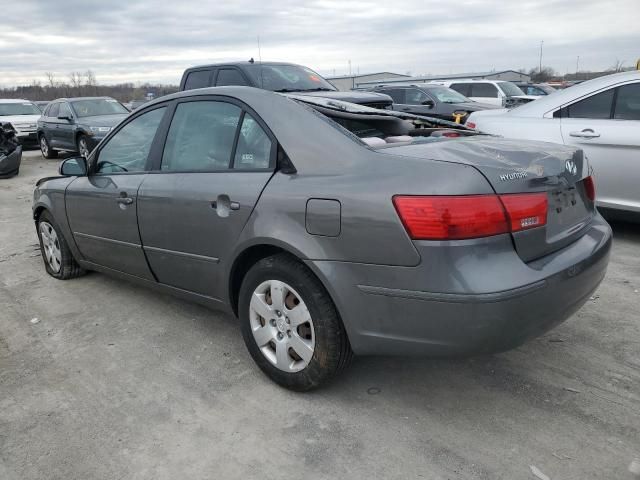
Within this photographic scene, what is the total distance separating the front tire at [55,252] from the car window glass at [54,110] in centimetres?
1147

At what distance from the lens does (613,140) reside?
16.6 feet

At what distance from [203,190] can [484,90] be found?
54.6ft

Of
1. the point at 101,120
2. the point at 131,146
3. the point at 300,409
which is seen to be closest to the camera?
the point at 300,409

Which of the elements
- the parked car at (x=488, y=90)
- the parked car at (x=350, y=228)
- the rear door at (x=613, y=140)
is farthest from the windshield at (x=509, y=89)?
the parked car at (x=350, y=228)

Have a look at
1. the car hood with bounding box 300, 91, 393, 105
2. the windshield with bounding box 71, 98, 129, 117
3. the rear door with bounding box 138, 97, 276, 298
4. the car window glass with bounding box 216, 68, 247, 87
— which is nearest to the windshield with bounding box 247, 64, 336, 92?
the car window glass with bounding box 216, 68, 247, 87

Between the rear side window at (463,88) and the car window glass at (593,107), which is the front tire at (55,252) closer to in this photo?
the car window glass at (593,107)

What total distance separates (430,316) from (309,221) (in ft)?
2.31

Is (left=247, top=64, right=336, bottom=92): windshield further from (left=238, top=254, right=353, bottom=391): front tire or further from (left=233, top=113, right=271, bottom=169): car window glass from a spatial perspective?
(left=238, top=254, right=353, bottom=391): front tire

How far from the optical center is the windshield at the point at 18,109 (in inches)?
723

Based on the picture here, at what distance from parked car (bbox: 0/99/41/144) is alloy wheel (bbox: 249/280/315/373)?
17.5 metres

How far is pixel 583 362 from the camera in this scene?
308cm

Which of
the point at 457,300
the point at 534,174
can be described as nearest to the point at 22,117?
the point at 534,174

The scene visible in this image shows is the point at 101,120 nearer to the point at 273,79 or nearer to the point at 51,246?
the point at 273,79

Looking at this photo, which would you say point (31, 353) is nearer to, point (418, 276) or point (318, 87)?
point (418, 276)
